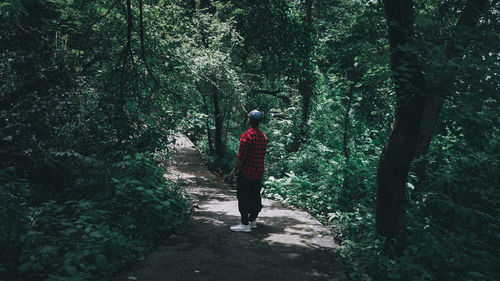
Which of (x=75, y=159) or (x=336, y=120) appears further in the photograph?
(x=336, y=120)

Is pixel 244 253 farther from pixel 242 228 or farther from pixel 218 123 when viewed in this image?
pixel 218 123

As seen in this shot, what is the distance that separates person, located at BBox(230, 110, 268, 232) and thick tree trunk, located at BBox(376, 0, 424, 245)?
82.1 inches

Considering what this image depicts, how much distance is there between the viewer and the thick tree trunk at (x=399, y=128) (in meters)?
4.10

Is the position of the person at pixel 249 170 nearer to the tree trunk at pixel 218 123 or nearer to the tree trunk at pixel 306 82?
the tree trunk at pixel 218 123

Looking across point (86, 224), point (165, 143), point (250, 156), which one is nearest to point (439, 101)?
point (250, 156)

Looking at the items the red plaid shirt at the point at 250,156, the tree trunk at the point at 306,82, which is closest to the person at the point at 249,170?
the red plaid shirt at the point at 250,156

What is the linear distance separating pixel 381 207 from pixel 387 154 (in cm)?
85

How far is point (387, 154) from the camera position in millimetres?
4707

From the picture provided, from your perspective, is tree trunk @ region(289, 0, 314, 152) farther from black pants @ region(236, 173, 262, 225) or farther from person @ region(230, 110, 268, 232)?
black pants @ region(236, 173, 262, 225)

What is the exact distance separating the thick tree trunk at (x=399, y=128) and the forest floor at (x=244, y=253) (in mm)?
1061

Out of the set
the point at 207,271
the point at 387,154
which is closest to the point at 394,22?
the point at 387,154

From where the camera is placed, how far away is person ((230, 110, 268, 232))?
5.70 m

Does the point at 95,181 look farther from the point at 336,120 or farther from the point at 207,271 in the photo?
the point at 336,120

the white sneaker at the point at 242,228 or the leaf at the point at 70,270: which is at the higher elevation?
the leaf at the point at 70,270
